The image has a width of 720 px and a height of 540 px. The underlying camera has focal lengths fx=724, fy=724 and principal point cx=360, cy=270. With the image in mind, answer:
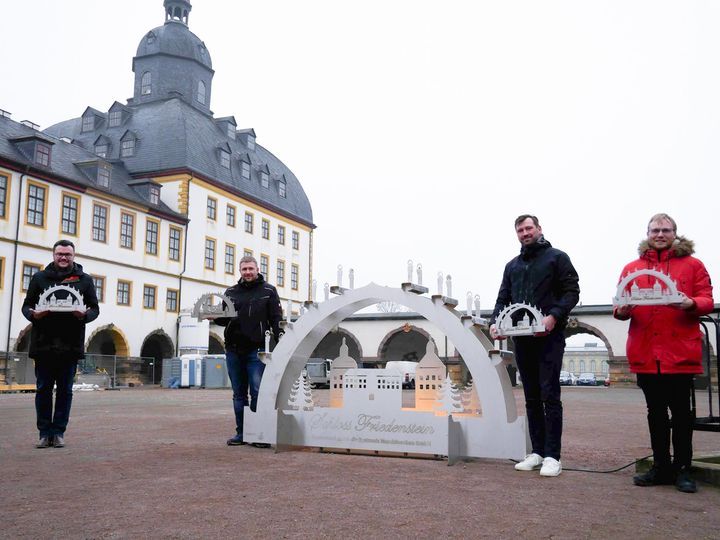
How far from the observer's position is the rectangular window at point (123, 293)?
36.5 meters

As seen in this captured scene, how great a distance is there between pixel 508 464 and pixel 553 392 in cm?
94

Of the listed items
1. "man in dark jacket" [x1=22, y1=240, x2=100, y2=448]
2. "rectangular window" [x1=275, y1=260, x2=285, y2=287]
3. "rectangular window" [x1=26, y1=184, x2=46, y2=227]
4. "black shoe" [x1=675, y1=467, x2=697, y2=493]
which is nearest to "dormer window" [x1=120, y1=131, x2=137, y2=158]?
"rectangular window" [x1=26, y1=184, x2=46, y2=227]

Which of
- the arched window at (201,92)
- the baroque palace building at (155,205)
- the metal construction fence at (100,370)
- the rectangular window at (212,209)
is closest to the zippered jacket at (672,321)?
the metal construction fence at (100,370)

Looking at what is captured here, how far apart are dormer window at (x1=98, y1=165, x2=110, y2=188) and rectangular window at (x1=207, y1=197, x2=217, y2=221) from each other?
724 centimetres

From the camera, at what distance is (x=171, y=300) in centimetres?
4012

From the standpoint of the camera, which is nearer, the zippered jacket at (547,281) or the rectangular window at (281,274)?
the zippered jacket at (547,281)

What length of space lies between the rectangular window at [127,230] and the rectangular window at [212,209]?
6126 millimetres

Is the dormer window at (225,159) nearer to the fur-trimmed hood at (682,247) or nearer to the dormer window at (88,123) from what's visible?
the dormer window at (88,123)

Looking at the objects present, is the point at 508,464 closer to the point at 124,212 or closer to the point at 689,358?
the point at 689,358

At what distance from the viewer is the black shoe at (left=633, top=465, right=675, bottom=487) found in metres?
5.12

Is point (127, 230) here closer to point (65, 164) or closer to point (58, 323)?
point (65, 164)

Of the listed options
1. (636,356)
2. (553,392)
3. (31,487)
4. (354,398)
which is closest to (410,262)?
(354,398)

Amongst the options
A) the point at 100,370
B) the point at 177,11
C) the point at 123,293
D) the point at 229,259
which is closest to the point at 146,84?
the point at 177,11

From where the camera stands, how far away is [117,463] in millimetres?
6102
